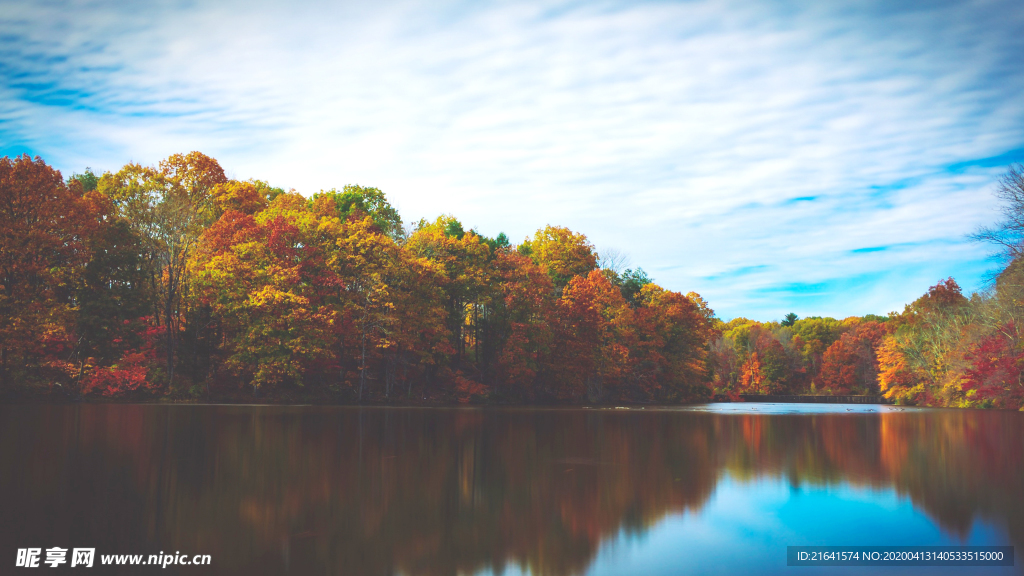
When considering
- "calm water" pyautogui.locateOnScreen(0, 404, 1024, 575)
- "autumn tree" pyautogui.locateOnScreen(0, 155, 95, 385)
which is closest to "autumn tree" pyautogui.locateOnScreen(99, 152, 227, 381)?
"autumn tree" pyautogui.locateOnScreen(0, 155, 95, 385)

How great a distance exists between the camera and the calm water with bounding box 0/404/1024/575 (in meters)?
5.05

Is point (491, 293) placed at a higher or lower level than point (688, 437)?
higher

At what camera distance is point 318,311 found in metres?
37.1

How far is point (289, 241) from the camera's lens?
38.4 m

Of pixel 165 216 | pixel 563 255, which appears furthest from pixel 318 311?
pixel 563 255

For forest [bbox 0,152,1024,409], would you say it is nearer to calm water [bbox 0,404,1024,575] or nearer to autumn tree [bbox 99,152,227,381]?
autumn tree [bbox 99,152,227,381]

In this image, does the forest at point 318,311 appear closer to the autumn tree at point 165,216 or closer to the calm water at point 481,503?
the autumn tree at point 165,216

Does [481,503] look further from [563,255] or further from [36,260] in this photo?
[563,255]

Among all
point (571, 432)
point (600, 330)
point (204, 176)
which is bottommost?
point (571, 432)

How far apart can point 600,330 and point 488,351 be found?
9.53 m

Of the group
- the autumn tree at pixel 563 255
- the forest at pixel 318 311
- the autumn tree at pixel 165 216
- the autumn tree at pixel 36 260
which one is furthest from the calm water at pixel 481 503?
the autumn tree at pixel 563 255

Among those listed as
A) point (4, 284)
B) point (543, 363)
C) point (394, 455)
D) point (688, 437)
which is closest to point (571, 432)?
point (688, 437)

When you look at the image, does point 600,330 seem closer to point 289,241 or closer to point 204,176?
point 289,241

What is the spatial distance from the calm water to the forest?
66.4ft
